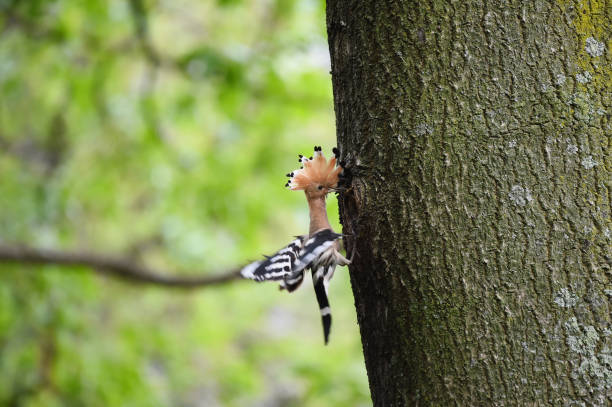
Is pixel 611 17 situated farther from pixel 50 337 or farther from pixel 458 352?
pixel 50 337

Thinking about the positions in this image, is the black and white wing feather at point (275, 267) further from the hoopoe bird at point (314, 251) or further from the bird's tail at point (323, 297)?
the bird's tail at point (323, 297)

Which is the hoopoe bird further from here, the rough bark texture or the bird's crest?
the rough bark texture

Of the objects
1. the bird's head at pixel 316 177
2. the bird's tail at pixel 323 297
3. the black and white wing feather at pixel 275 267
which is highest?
the bird's head at pixel 316 177

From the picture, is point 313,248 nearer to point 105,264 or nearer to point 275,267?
point 275,267

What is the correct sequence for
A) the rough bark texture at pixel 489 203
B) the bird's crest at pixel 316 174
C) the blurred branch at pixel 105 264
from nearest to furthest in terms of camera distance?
the rough bark texture at pixel 489 203 → the bird's crest at pixel 316 174 → the blurred branch at pixel 105 264

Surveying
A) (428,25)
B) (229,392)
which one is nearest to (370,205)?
(428,25)

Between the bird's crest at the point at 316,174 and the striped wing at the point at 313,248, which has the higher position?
the bird's crest at the point at 316,174

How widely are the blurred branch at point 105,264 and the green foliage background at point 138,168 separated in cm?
87

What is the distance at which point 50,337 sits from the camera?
507 cm

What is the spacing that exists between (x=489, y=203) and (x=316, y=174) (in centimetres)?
68

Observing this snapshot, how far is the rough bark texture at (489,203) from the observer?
1311mm

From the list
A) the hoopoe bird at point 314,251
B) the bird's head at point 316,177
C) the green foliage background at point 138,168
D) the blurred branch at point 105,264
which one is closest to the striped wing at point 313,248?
the hoopoe bird at point 314,251

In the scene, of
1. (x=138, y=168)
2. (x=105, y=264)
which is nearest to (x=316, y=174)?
(x=105, y=264)

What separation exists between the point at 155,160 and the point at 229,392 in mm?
3721
